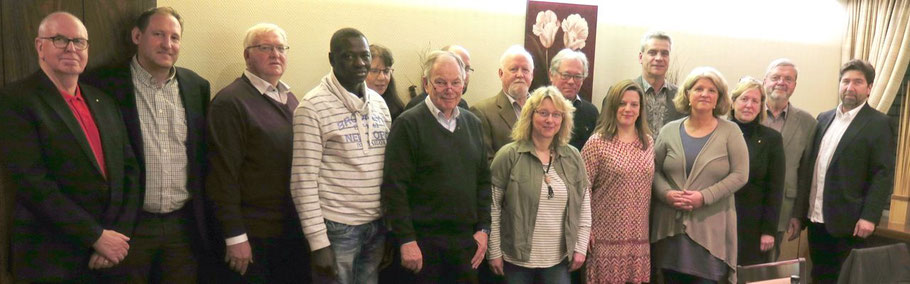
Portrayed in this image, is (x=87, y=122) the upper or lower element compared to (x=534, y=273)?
upper

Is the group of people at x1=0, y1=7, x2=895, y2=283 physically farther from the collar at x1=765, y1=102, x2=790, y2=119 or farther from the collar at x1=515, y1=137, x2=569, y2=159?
the collar at x1=765, y1=102, x2=790, y2=119

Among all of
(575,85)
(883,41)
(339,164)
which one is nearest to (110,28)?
(339,164)

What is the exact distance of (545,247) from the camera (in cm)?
303

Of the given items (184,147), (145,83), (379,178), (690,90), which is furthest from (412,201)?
(690,90)

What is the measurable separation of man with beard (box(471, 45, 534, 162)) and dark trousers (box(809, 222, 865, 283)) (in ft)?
6.78

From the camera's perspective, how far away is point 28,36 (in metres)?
2.62

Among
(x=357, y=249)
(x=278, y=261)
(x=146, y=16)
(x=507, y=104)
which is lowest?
(x=278, y=261)

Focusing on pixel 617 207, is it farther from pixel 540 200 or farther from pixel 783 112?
pixel 783 112

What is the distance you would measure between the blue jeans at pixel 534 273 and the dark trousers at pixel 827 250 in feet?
6.28

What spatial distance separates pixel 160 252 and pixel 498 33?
8.22 feet

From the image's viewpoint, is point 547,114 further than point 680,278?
No

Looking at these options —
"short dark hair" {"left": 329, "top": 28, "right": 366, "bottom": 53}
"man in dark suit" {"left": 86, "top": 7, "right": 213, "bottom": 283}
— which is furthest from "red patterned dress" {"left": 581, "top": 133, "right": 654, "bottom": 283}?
"man in dark suit" {"left": 86, "top": 7, "right": 213, "bottom": 283}

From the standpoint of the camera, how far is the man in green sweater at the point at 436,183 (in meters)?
2.71

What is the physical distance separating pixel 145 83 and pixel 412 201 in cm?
119
